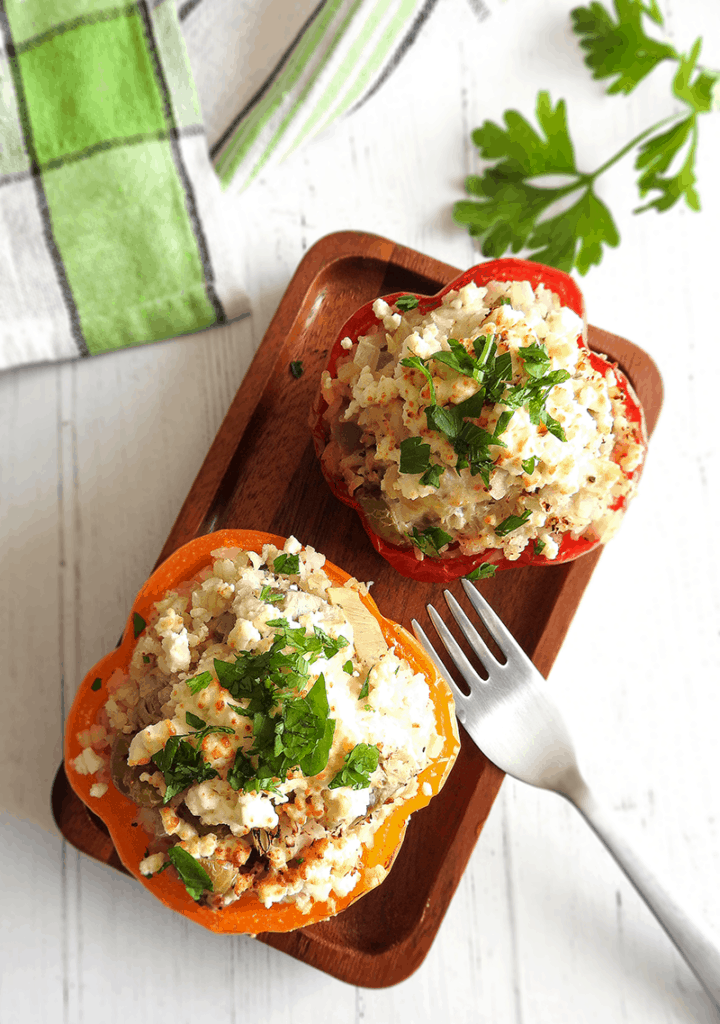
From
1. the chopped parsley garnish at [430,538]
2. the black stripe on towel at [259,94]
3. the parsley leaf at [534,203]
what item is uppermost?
the black stripe on towel at [259,94]

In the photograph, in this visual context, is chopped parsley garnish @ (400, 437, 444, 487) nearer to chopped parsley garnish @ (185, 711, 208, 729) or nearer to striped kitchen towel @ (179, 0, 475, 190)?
chopped parsley garnish @ (185, 711, 208, 729)

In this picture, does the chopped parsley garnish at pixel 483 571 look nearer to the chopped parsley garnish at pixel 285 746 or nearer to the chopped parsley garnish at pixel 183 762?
the chopped parsley garnish at pixel 285 746

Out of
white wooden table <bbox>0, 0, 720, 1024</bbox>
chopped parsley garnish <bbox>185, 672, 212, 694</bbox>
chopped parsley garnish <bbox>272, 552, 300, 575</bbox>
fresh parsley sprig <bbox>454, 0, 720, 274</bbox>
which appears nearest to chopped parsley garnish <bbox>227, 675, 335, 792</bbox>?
chopped parsley garnish <bbox>185, 672, 212, 694</bbox>

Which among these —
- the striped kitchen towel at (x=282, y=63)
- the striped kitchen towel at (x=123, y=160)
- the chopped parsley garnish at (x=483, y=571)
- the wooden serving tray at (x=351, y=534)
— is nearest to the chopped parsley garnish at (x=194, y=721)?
the wooden serving tray at (x=351, y=534)

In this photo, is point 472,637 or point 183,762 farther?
point 472,637

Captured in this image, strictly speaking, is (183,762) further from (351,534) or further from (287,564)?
(351,534)

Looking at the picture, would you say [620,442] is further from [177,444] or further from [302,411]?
[177,444]

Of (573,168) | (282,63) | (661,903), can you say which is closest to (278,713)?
(661,903)
